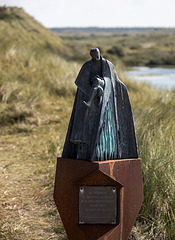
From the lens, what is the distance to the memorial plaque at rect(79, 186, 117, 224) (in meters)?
2.52

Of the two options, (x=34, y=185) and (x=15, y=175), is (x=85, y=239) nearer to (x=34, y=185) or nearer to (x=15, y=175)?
(x=34, y=185)

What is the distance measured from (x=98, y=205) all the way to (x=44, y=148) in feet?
10.2

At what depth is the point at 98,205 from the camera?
2545 mm

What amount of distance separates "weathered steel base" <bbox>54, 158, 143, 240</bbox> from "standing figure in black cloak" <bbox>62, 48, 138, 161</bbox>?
0.09 meters

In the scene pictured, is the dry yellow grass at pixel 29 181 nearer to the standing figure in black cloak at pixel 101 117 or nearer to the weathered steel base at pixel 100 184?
the weathered steel base at pixel 100 184

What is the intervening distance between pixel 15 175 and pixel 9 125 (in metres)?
2.35

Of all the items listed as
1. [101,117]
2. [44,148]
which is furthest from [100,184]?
[44,148]

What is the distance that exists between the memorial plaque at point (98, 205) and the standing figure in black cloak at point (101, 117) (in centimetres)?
24

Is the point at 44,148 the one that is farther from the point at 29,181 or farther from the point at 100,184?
the point at 100,184

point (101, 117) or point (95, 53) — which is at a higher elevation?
point (95, 53)

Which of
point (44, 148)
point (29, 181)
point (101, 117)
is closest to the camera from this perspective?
point (101, 117)

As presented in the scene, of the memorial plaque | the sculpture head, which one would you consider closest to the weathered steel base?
the memorial plaque

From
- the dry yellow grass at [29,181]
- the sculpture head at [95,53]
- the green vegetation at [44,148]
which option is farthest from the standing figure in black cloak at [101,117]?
the dry yellow grass at [29,181]

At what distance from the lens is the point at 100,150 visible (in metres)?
2.51
